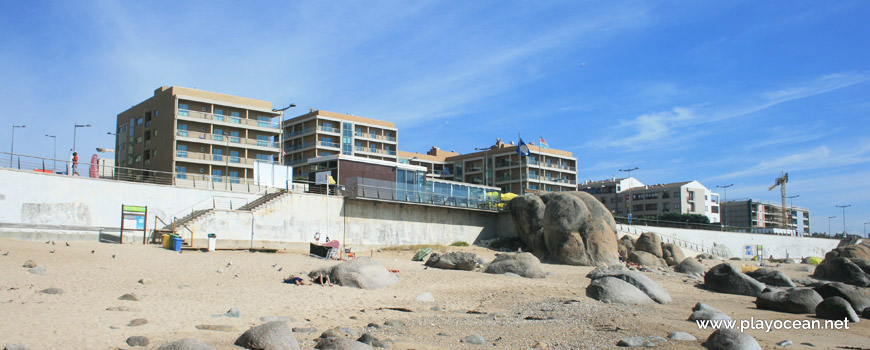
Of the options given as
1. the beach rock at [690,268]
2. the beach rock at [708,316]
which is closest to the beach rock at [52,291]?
the beach rock at [708,316]

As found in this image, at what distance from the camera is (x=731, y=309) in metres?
17.8

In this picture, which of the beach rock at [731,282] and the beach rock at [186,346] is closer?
the beach rock at [186,346]

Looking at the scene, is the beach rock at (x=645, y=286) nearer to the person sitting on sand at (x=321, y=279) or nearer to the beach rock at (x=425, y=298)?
the beach rock at (x=425, y=298)

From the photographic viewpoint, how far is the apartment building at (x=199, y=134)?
58.9 m

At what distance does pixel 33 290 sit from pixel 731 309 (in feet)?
60.3

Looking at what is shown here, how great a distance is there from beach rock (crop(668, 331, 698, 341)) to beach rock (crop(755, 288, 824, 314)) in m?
7.09

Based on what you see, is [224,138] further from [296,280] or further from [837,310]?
[837,310]

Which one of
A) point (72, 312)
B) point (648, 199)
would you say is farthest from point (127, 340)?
point (648, 199)

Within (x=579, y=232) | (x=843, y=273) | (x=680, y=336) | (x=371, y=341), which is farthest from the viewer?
(x=579, y=232)

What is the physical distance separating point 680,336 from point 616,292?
15.8 feet

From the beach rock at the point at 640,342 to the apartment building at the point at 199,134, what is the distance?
5144cm

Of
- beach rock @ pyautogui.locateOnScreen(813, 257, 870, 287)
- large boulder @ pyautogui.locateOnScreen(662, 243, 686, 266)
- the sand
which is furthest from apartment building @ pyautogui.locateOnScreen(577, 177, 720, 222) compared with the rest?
the sand

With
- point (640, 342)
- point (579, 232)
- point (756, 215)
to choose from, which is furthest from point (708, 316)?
point (756, 215)

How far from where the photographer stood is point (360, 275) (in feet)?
57.3
